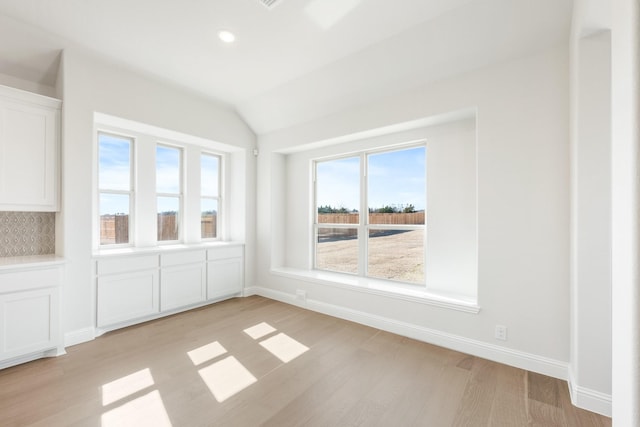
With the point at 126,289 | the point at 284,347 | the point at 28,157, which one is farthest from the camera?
the point at 126,289

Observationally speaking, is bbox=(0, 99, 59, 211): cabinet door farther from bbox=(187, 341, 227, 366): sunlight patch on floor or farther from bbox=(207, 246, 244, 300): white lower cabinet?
bbox=(187, 341, 227, 366): sunlight patch on floor

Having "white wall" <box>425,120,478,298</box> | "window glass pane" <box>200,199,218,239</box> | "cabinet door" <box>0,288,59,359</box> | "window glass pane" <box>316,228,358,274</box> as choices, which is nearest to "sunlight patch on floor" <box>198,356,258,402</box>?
"cabinet door" <box>0,288,59,359</box>

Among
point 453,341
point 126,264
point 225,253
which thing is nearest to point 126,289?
point 126,264

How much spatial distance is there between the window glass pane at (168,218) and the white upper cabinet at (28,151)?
1336 millimetres

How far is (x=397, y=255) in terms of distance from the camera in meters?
3.66

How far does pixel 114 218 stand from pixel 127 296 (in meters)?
1.09

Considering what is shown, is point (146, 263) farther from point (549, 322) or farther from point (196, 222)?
point (549, 322)

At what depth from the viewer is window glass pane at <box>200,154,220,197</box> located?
4625 mm

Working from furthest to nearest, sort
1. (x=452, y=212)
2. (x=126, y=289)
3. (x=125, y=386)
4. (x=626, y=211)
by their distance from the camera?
(x=126, y=289) < (x=452, y=212) < (x=125, y=386) < (x=626, y=211)

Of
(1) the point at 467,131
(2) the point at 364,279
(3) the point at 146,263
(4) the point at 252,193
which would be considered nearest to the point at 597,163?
(1) the point at 467,131

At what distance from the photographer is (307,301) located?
157 inches

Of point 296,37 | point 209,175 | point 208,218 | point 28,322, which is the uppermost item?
point 296,37

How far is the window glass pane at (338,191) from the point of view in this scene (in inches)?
162

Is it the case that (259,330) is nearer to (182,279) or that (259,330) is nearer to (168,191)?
(182,279)
